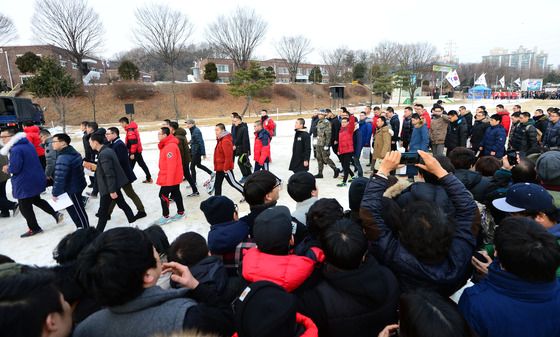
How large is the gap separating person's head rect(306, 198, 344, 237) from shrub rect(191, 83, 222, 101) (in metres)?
39.0

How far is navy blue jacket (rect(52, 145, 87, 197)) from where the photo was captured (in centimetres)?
471

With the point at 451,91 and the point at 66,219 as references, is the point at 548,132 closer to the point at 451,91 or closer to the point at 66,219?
the point at 66,219

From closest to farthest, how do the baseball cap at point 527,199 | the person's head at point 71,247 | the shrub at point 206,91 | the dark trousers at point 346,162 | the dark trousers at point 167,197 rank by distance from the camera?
the person's head at point 71,247 → the baseball cap at point 527,199 → the dark trousers at point 167,197 → the dark trousers at point 346,162 → the shrub at point 206,91

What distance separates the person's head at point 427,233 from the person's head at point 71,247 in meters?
2.01

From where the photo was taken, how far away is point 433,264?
5.87 ft

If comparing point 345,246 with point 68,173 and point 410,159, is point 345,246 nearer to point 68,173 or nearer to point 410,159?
point 410,159

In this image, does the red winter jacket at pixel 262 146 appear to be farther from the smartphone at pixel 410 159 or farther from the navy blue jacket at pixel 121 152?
the smartphone at pixel 410 159

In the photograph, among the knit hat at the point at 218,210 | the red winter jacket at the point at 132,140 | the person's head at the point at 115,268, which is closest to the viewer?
the person's head at the point at 115,268

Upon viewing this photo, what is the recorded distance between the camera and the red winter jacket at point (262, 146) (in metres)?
6.95

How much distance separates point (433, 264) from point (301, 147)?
17.4 ft

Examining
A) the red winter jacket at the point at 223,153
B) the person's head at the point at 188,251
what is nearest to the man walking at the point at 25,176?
the red winter jacket at the point at 223,153

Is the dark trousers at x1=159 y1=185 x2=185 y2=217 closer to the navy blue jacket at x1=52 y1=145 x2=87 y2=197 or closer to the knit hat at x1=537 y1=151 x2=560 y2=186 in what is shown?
the navy blue jacket at x1=52 y1=145 x2=87 y2=197

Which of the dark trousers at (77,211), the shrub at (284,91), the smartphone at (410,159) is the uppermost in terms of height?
the shrub at (284,91)

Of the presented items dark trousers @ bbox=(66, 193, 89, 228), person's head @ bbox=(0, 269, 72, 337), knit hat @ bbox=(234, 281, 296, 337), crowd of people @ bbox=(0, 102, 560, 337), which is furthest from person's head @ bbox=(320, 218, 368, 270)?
dark trousers @ bbox=(66, 193, 89, 228)
